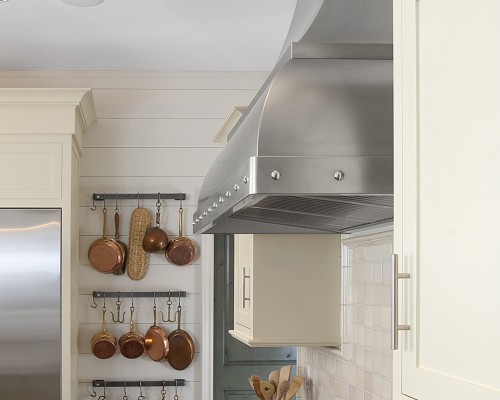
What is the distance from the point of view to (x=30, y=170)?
4.16 meters

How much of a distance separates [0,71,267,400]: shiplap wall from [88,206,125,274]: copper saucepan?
3.5 inches

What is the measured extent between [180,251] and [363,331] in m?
1.67

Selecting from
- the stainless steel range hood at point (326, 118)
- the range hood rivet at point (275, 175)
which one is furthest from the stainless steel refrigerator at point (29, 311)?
the range hood rivet at point (275, 175)

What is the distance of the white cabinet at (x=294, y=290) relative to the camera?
137 inches

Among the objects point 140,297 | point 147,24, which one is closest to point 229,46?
point 147,24

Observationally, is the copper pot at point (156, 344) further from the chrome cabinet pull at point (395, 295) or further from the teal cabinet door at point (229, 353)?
the chrome cabinet pull at point (395, 295)

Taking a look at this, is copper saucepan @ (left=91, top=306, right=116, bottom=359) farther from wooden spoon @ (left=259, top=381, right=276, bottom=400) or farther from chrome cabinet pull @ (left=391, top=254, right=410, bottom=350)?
chrome cabinet pull @ (left=391, top=254, right=410, bottom=350)

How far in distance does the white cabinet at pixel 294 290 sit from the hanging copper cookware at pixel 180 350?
1.05m

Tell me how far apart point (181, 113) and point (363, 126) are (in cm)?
295

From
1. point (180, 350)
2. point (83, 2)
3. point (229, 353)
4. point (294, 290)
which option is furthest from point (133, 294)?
point (83, 2)

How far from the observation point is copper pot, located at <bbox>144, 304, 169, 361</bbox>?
14.9ft

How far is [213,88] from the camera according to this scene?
4.70m

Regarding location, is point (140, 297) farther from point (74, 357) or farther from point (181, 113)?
point (181, 113)

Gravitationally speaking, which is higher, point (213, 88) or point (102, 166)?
point (213, 88)
